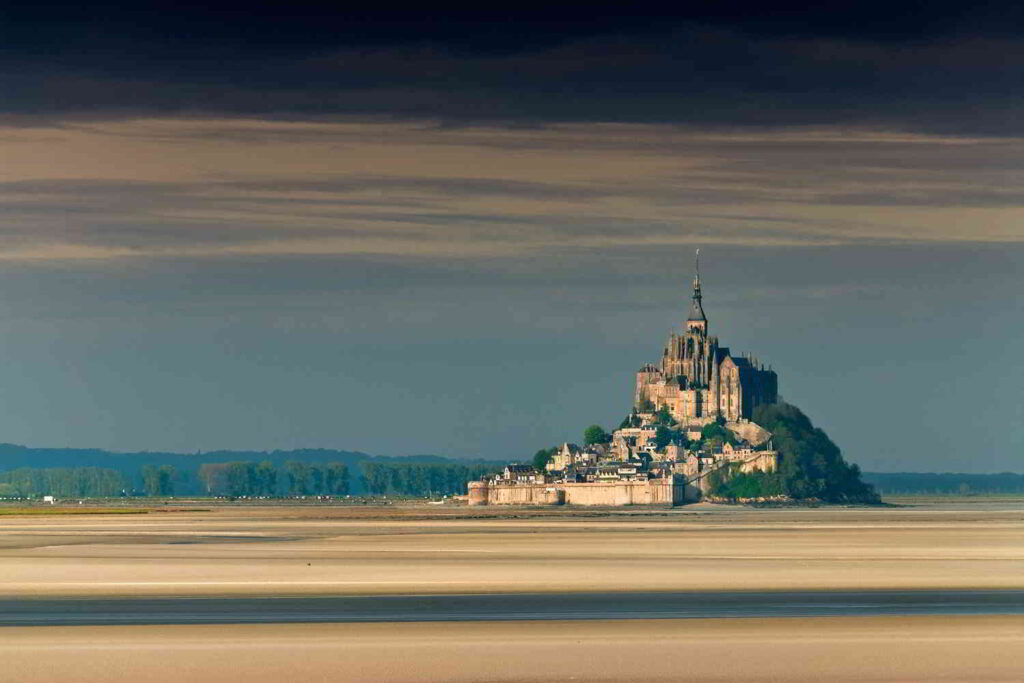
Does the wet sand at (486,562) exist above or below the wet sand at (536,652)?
above

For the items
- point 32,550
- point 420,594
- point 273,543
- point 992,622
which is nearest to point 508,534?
point 273,543

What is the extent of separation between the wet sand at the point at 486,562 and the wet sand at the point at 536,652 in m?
9.21

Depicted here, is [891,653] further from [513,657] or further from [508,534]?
[508,534]

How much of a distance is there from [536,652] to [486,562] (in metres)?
24.8

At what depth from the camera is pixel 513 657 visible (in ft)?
97.7

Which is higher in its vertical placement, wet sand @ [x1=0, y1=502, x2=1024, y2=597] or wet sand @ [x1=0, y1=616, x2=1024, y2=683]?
wet sand @ [x1=0, y1=502, x2=1024, y2=597]

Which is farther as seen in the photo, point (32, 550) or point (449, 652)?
point (32, 550)

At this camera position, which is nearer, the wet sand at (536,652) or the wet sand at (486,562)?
the wet sand at (536,652)

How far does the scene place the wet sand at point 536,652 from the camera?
28.0 meters

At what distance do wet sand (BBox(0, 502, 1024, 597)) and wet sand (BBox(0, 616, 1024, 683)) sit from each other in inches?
363

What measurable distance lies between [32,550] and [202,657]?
3554 cm

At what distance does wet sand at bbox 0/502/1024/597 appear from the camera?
1758 inches

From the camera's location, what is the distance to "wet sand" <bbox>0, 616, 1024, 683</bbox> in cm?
2802

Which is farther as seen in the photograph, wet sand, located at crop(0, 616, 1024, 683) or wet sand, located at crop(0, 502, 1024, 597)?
wet sand, located at crop(0, 502, 1024, 597)
